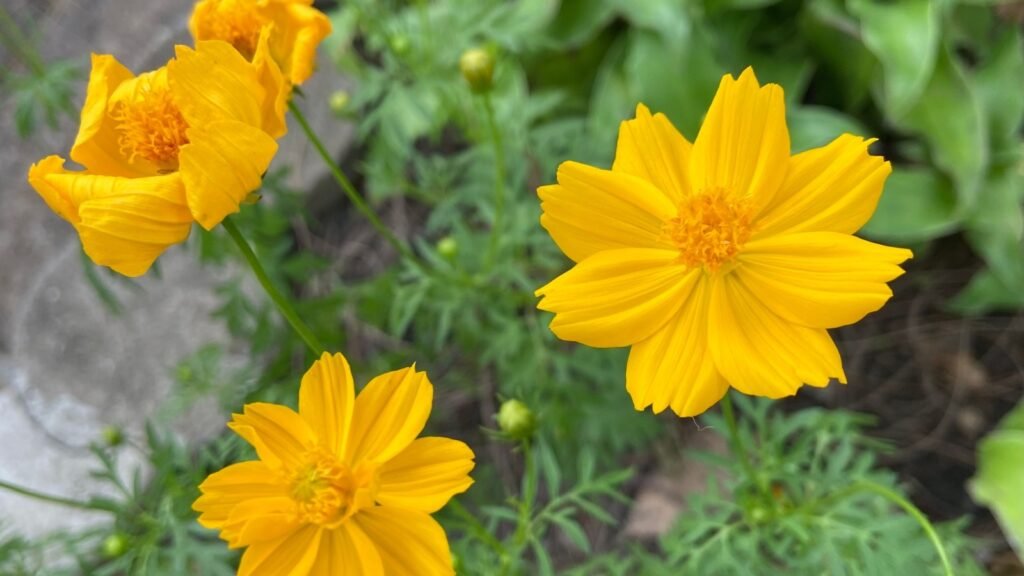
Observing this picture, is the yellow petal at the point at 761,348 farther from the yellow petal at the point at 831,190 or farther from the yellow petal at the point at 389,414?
the yellow petal at the point at 389,414

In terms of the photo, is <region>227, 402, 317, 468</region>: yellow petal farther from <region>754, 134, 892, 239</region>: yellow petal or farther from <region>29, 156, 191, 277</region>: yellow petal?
<region>754, 134, 892, 239</region>: yellow petal

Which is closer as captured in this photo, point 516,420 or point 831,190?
point 831,190

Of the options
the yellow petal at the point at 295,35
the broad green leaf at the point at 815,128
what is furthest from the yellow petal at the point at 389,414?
the broad green leaf at the point at 815,128

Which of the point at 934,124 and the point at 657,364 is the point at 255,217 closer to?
the point at 657,364

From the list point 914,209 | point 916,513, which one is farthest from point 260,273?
point 914,209

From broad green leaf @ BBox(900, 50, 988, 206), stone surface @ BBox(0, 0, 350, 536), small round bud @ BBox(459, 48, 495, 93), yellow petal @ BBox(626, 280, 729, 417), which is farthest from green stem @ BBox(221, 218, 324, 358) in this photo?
broad green leaf @ BBox(900, 50, 988, 206)

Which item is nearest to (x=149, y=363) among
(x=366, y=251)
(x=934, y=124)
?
(x=366, y=251)

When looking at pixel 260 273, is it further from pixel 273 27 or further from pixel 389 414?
pixel 273 27
